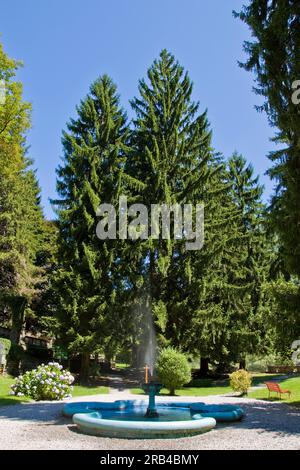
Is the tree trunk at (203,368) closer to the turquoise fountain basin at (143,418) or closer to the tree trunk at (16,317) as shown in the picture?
the tree trunk at (16,317)

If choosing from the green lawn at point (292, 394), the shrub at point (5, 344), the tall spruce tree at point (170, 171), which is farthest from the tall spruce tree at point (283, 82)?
the shrub at point (5, 344)

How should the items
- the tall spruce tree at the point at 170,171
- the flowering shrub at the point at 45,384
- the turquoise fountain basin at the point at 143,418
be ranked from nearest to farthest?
the turquoise fountain basin at the point at 143,418, the flowering shrub at the point at 45,384, the tall spruce tree at the point at 170,171

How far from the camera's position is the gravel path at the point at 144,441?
7.40 metres

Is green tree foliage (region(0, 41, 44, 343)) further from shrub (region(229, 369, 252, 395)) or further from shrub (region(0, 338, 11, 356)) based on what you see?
shrub (region(229, 369, 252, 395))

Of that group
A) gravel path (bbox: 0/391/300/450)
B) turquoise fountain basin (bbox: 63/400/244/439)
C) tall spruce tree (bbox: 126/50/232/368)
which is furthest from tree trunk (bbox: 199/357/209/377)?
gravel path (bbox: 0/391/300/450)

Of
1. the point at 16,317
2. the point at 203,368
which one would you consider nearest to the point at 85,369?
the point at 16,317

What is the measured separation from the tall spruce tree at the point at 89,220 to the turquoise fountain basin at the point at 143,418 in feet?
36.4

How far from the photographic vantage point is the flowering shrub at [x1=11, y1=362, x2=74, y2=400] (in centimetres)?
1438

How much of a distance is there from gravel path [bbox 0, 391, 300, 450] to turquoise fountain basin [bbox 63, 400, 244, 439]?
0.61 ft

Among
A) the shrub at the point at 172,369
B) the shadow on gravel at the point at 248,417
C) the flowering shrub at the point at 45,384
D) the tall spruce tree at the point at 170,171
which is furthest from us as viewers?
the tall spruce tree at the point at 170,171

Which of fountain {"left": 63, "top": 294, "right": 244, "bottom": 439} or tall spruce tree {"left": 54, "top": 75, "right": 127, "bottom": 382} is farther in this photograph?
tall spruce tree {"left": 54, "top": 75, "right": 127, "bottom": 382}

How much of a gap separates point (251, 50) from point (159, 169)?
14.9 m

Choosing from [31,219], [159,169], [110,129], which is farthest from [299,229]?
[31,219]

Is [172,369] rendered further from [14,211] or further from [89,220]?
[14,211]
